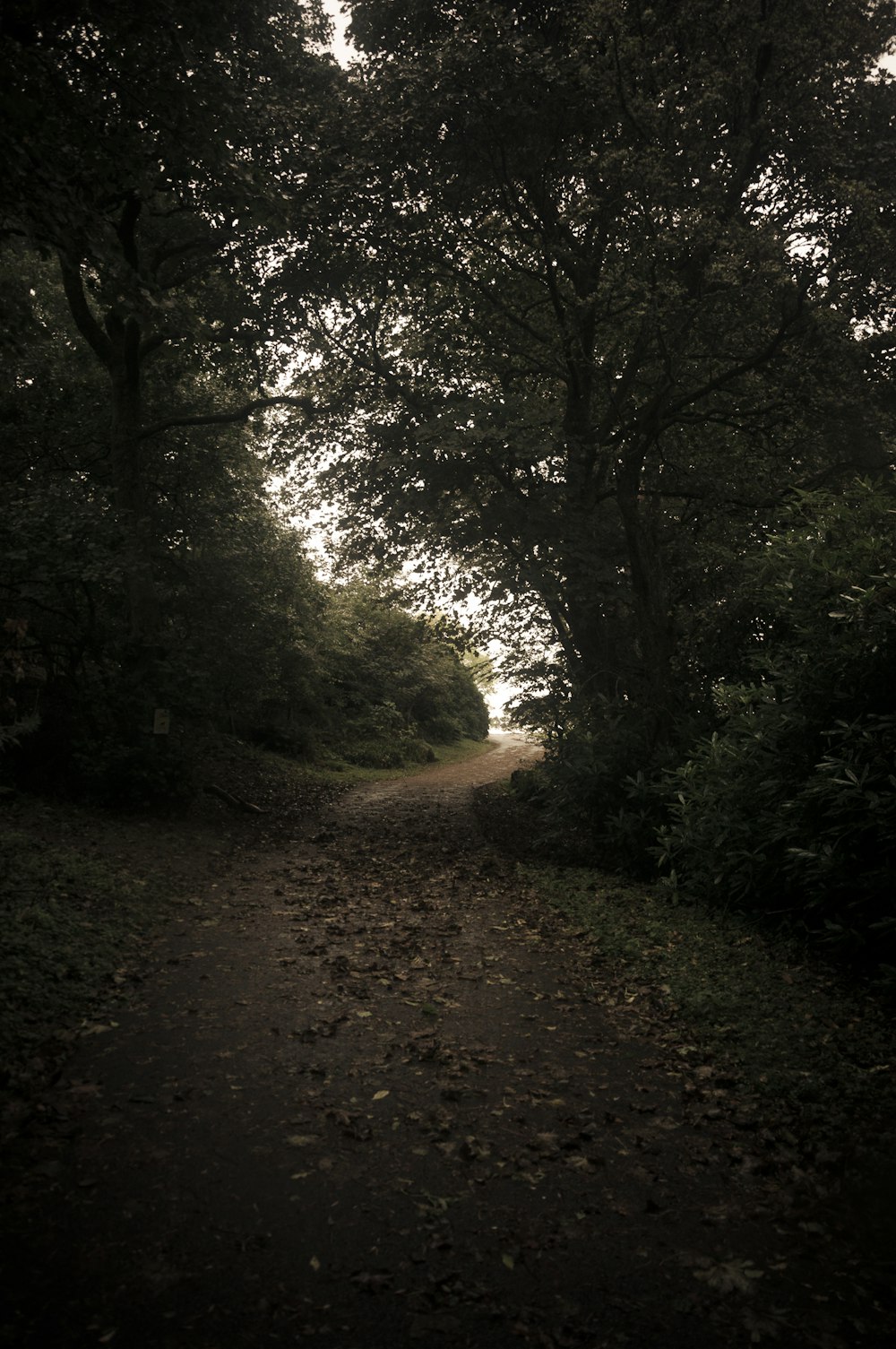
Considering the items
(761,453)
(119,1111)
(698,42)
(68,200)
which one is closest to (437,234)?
(698,42)

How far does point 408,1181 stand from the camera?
407 cm

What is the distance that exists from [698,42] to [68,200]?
10.9 meters

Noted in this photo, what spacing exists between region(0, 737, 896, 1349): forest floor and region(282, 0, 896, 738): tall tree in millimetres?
7171

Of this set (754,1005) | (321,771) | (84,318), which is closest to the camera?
(754,1005)

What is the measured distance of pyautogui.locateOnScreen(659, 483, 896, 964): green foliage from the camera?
6.73 metres

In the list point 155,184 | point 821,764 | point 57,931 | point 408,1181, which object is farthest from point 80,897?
point 155,184

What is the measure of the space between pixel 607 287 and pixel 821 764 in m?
8.91

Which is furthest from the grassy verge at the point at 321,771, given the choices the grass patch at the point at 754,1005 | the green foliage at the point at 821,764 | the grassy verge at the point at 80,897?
the green foliage at the point at 821,764

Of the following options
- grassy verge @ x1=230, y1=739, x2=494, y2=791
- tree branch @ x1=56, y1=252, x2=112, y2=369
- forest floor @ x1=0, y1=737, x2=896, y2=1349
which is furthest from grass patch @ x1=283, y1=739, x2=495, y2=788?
forest floor @ x1=0, y1=737, x2=896, y2=1349

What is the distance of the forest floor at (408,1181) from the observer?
314 cm

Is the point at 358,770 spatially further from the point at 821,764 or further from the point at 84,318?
the point at 821,764

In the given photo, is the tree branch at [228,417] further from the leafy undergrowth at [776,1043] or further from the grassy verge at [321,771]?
the leafy undergrowth at [776,1043]

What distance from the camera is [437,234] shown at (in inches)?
569

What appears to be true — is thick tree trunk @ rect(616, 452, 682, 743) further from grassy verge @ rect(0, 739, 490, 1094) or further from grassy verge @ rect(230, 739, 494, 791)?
grassy verge @ rect(230, 739, 494, 791)
